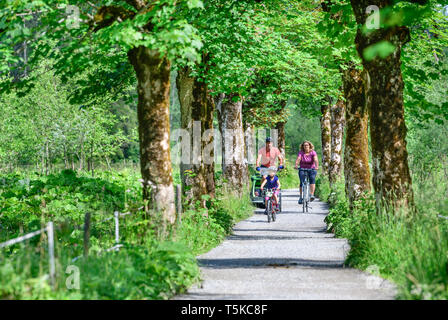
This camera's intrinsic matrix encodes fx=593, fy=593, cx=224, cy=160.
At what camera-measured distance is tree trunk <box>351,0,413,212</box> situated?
9656mm

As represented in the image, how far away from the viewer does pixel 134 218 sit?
992cm

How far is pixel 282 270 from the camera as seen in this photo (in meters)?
9.65

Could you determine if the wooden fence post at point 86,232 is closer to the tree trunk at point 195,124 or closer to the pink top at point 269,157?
the tree trunk at point 195,124

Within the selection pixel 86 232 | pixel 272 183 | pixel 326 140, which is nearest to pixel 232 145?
pixel 272 183

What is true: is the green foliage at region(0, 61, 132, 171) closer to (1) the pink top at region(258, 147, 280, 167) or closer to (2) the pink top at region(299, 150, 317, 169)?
(2) the pink top at region(299, 150, 317, 169)

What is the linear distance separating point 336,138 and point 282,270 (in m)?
17.3

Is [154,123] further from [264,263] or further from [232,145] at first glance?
[232,145]

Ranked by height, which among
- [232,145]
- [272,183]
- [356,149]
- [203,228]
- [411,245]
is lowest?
[203,228]

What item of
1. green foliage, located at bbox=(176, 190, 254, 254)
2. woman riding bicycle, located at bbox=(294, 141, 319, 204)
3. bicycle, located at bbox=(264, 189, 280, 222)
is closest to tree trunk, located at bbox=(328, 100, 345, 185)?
woman riding bicycle, located at bbox=(294, 141, 319, 204)

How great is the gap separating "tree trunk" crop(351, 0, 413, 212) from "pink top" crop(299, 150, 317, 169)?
33.0 ft

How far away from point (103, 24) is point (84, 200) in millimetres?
5750

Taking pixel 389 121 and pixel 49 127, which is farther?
pixel 49 127

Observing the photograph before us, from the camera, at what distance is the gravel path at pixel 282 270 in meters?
7.55

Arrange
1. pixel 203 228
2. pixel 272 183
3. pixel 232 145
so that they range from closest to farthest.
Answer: pixel 203 228 < pixel 272 183 < pixel 232 145
